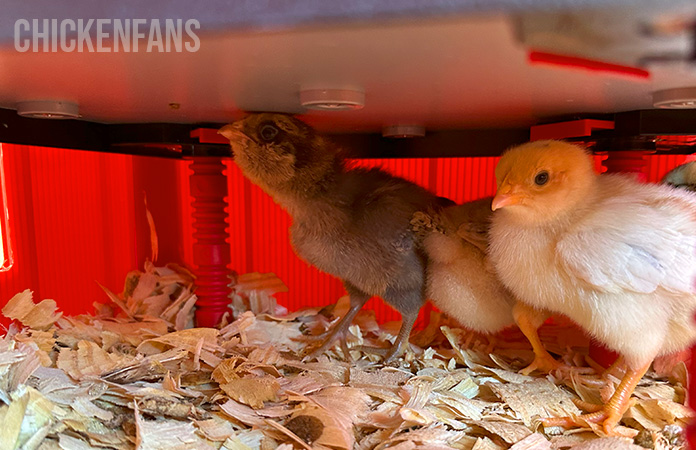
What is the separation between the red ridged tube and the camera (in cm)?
163

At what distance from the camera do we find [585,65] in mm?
592

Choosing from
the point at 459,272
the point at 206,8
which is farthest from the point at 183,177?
the point at 206,8

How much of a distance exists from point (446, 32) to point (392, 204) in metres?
0.74

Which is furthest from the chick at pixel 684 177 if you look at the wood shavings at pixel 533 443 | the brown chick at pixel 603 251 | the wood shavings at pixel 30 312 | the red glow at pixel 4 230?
the red glow at pixel 4 230

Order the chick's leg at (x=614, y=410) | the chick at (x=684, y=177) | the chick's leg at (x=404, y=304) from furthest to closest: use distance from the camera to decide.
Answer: the chick's leg at (x=404, y=304)
the chick at (x=684, y=177)
the chick's leg at (x=614, y=410)

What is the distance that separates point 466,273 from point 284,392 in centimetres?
53

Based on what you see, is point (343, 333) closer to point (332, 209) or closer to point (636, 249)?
point (332, 209)

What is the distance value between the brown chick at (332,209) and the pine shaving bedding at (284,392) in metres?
0.24

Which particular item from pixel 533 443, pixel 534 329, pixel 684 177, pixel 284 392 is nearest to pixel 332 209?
pixel 284 392

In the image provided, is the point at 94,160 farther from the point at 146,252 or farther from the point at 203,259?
the point at 203,259

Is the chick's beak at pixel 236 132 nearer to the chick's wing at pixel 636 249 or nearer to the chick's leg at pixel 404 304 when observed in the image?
the chick's leg at pixel 404 304

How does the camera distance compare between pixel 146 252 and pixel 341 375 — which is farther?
pixel 146 252

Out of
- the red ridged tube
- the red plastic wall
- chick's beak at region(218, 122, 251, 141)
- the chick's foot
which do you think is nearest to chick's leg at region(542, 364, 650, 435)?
the chick's foot

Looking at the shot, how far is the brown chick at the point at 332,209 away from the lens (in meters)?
1.25
